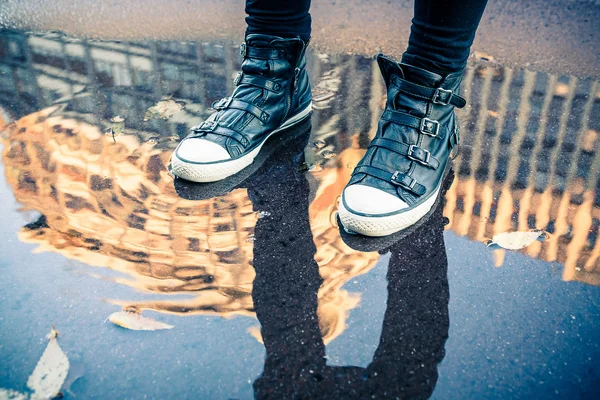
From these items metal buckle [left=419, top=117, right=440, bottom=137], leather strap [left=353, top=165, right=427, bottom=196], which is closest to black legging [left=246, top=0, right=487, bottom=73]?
metal buckle [left=419, top=117, right=440, bottom=137]

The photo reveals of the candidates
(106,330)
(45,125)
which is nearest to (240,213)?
(106,330)

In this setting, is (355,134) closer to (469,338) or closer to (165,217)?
(165,217)

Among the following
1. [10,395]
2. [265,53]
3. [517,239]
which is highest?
[265,53]

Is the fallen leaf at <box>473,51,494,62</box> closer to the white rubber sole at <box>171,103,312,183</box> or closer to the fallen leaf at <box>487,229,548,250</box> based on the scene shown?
the fallen leaf at <box>487,229,548,250</box>

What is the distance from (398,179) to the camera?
148 centimetres

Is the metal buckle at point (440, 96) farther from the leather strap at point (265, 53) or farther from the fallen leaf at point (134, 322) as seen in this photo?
the fallen leaf at point (134, 322)

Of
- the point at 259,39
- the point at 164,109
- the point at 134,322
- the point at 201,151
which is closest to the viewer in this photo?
the point at 134,322

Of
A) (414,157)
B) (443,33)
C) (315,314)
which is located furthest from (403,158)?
(315,314)

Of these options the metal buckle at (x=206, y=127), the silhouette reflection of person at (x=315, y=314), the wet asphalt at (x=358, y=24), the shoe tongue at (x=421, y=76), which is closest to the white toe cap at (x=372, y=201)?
the silhouette reflection of person at (x=315, y=314)

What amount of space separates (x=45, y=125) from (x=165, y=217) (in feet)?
2.94

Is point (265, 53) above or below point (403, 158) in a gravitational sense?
above

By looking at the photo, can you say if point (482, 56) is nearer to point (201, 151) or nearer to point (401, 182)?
point (401, 182)

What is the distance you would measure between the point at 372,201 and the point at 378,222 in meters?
0.06

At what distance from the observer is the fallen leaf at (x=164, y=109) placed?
7.13 ft
